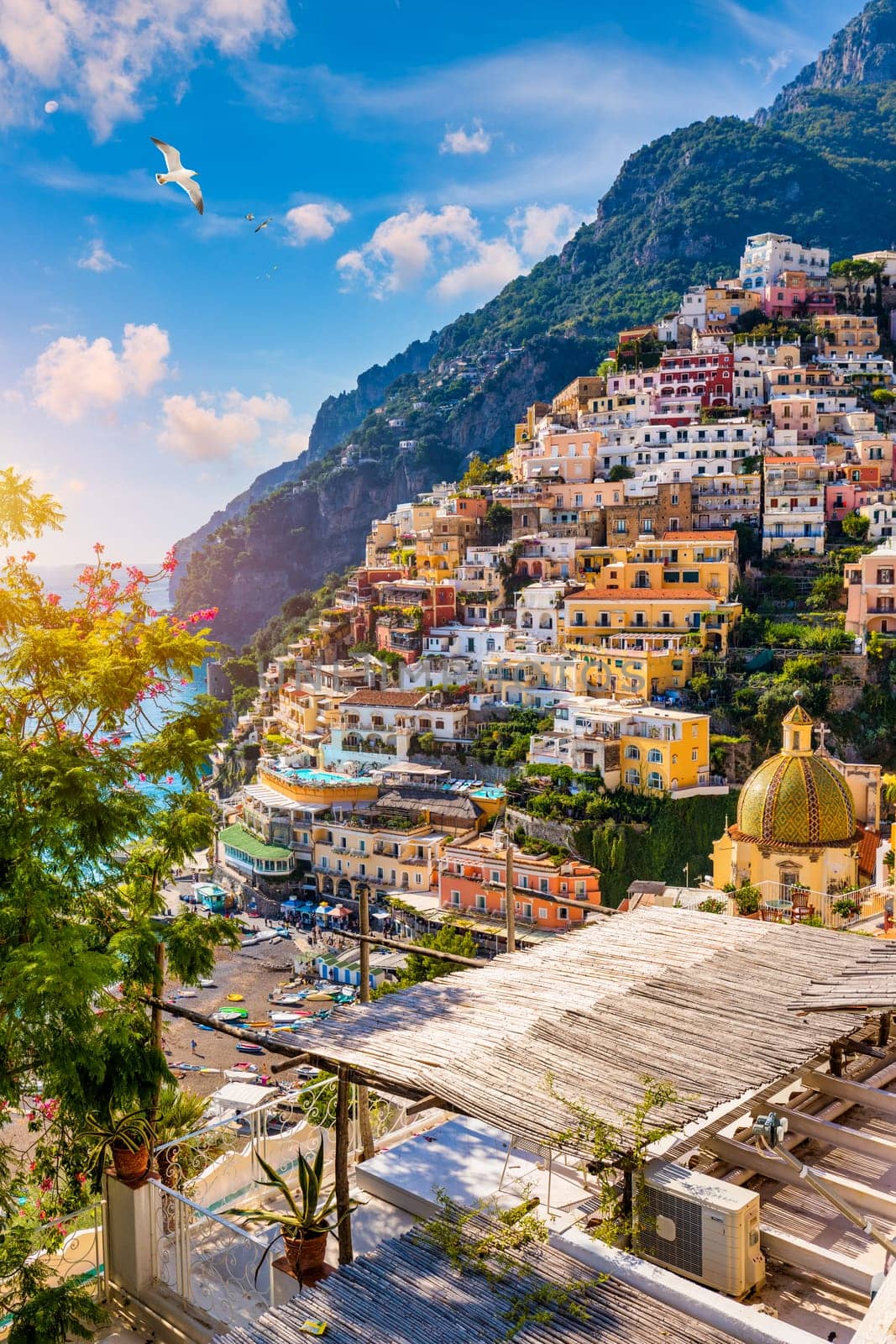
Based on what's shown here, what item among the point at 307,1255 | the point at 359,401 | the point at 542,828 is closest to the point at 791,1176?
the point at 307,1255

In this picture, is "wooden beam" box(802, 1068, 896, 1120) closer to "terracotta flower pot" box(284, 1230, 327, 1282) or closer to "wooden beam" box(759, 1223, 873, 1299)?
"wooden beam" box(759, 1223, 873, 1299)

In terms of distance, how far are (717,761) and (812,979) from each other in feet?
97.3

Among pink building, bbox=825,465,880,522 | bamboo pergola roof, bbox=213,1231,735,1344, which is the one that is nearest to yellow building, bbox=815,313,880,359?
pink building, bbox=825,465,880,522

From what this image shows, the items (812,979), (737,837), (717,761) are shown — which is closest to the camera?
(812,979)

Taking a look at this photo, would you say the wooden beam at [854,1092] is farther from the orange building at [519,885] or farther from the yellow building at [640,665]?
the yellow building at [640,665]

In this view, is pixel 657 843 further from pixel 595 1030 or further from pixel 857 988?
pixel 595 1030

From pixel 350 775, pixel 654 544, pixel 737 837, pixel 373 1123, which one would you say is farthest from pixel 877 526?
pixel 373 1123

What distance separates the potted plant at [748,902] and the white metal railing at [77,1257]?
1130 cm

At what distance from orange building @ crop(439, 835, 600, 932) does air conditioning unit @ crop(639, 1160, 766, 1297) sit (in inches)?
969

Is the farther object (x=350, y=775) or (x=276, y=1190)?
(x=350, y=775)

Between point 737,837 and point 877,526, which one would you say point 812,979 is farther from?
point 877,526

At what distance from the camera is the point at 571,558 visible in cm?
4806

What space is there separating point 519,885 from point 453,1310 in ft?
87.2

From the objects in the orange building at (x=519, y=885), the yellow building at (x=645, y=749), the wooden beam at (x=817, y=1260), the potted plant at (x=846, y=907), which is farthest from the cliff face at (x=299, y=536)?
the wooden beam at (x=817, y=1260)
